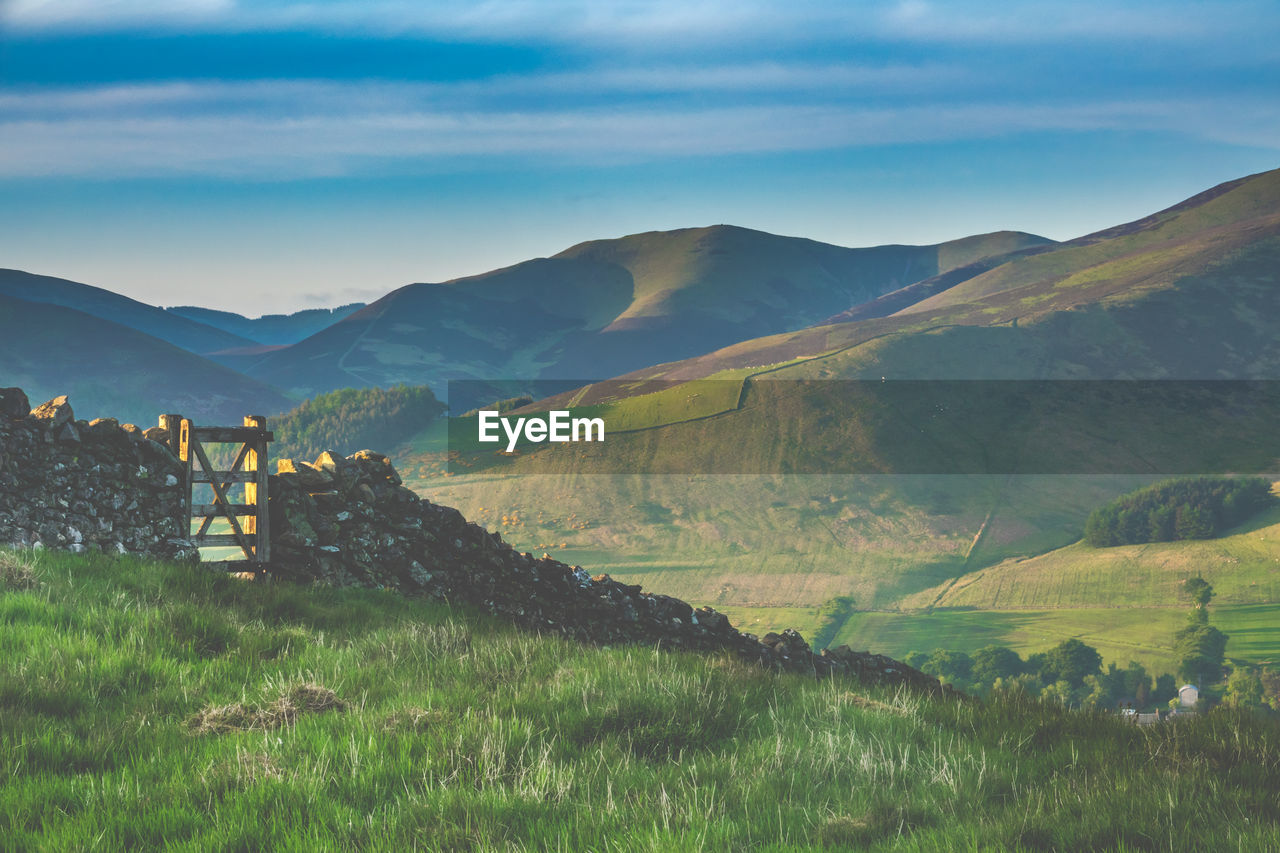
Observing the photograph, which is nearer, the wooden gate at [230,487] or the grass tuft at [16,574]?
the grass tuft at [16,574]

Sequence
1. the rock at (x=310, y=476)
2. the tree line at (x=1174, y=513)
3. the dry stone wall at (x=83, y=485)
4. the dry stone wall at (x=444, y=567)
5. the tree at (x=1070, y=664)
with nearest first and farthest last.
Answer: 1. the dry stone wall at (x=83, y=485)
2. the dry stone wall at (x=444, y=567)
3. the rock at (x=310, y=476)
4. the tree at (x=1070, y=664)
5. the tree line at (x=1174, y=513)

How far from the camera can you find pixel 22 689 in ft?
20.2

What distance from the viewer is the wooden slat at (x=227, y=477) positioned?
12.7 meters

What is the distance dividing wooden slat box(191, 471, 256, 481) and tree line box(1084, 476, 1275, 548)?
188276mm

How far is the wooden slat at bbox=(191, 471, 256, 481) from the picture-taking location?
1273 centimetres

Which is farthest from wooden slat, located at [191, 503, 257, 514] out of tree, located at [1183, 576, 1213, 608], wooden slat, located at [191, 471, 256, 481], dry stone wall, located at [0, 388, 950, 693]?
tree, located at [1183, 576, 1213, 608]

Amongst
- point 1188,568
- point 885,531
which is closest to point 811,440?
point 885,531

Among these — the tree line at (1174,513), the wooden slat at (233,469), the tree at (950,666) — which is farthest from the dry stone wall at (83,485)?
the tree line at (1174,513)

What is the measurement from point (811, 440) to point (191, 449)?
609 feet

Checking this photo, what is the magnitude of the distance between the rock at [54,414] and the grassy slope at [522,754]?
3.91 metres

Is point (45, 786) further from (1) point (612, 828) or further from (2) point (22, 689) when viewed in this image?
(1) point (612, 828)

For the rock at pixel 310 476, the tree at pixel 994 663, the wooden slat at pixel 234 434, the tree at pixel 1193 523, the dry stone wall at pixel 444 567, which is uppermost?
the wooden slat at pixel 234 434

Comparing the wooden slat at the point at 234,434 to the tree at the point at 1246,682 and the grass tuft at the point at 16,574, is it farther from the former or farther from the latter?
the tree at the point at 1246,682

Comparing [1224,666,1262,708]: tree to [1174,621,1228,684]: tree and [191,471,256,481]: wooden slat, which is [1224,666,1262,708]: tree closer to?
[1174,621,1228,684]: tree
